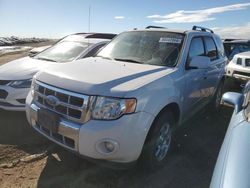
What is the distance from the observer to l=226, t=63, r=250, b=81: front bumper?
848 cm

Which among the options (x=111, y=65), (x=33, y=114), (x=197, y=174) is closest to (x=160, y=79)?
(x=111, y=65)

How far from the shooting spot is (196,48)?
15.4 feet

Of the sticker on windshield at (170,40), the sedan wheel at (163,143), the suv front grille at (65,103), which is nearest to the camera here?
the suv front grille at (65,103)

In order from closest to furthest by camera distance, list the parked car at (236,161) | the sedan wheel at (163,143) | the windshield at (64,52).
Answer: the parked car at (236,161) < the sedan wheel at (163,143) < the windshield at (64,52)

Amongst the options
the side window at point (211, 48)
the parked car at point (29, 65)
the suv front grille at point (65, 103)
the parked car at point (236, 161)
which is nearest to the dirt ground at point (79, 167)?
the parked car at point (29, 65)

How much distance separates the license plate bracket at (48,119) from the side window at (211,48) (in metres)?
3.31

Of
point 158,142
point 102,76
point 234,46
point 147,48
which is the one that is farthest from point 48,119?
point 234,46

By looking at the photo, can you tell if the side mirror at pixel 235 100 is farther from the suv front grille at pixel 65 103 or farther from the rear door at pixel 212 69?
the rear door at pixel 212 69

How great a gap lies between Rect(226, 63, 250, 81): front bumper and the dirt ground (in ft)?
14.1

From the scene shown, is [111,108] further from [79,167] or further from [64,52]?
[64,52]

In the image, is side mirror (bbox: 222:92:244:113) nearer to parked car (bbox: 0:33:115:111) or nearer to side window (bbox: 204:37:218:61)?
side window (bbox: 204:37:218:61)

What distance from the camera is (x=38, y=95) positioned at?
140 inches

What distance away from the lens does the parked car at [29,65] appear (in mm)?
4934

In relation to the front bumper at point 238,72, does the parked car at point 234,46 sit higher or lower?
higher
